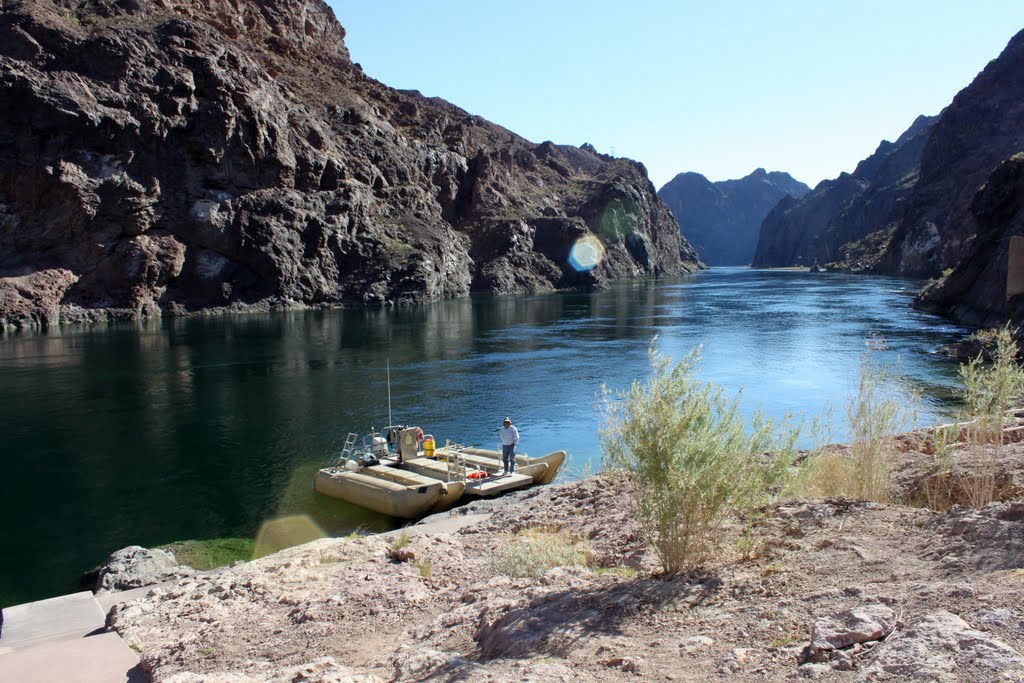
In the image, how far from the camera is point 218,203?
82250 mm

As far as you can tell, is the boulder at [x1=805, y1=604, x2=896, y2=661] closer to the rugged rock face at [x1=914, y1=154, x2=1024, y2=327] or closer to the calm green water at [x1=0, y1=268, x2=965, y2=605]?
the calm green water at [x1=0, y1=268, x2=965, y2=605]

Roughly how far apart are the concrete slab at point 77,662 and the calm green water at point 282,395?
7208 millimetres

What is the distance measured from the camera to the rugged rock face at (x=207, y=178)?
70000 millimetres

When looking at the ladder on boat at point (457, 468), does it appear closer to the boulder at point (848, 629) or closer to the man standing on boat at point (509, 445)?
the man standing on boat at point (509, 445)

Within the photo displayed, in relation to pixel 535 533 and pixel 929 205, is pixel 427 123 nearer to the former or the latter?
pixel 929 205

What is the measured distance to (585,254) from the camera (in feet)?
439

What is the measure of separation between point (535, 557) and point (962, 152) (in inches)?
5662

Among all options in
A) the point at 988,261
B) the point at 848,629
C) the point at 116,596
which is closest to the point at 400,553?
the point at 116,596

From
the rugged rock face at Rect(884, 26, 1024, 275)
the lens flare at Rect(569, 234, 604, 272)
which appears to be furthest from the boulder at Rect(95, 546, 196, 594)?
the lens flare at Rect(569, 234, 604, 272)

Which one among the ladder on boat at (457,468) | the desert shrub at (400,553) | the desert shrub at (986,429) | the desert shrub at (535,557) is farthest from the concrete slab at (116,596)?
the desert shrub at (986,429)

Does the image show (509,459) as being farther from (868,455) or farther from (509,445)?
(868,455)

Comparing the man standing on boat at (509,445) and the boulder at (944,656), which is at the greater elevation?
the boulder at (944,656)

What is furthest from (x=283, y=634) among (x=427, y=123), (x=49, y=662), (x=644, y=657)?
(x=427, y=123)

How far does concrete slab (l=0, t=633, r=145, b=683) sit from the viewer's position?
7066 mm
